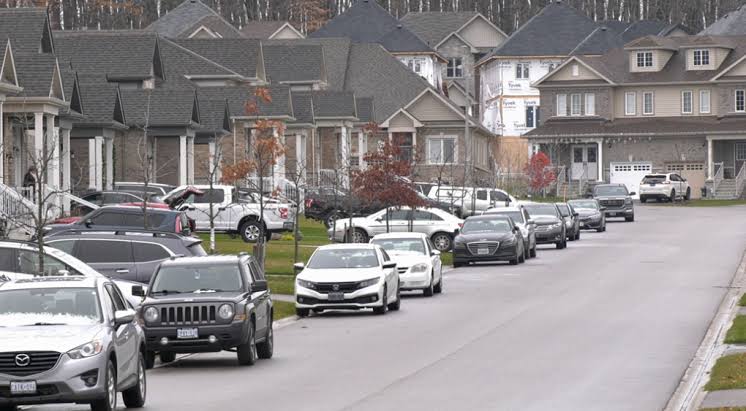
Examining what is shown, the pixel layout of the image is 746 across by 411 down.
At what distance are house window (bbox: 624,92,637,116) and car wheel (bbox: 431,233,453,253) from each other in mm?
52532

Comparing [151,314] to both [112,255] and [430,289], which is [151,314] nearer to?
[112,255]

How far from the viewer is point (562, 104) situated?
4230 inches

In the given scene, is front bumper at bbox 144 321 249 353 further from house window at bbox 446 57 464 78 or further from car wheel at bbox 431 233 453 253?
house window at bbox 446 57 464 78

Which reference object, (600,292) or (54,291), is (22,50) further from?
(54,291)

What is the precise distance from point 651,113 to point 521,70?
20813 mm

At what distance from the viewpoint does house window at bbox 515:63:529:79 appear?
411ft

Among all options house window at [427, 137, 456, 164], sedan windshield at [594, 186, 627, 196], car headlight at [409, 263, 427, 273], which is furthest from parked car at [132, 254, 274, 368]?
house window at [427, 137, 456, 164]

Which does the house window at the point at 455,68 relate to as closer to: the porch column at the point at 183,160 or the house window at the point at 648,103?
the house window at the point at 648,103

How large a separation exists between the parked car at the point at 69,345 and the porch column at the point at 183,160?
4188 centimetres

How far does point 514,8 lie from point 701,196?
7750 centimetres

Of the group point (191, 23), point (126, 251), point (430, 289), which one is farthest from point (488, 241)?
point (191, 23)

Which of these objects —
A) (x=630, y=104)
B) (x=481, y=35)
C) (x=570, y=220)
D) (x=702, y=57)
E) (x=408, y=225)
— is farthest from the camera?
(x=481, y=35)

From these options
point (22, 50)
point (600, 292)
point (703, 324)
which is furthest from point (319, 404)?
point (22, 50)

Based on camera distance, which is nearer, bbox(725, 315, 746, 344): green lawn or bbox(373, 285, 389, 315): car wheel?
bbox(725, 315, 746, 344): green lawn
